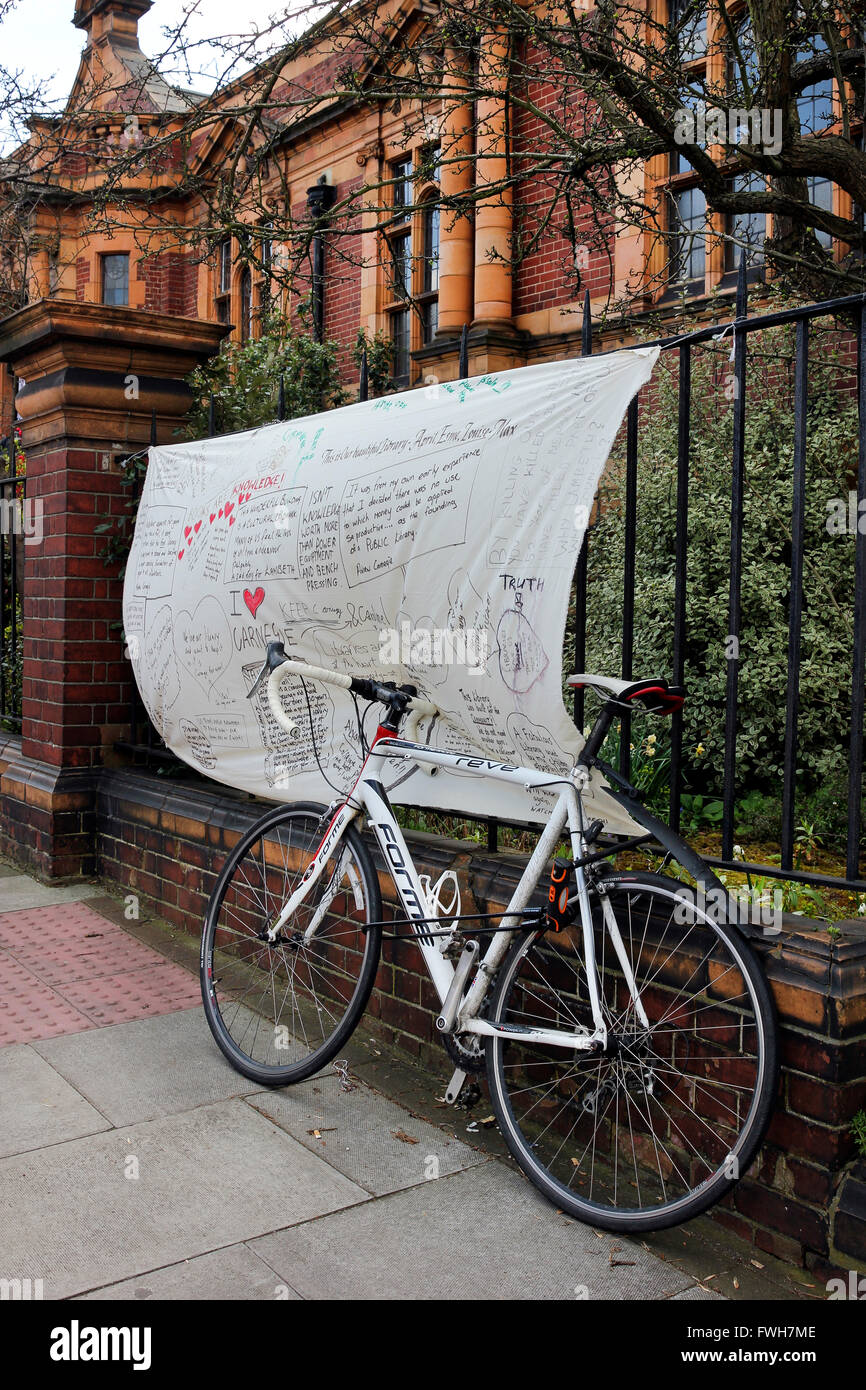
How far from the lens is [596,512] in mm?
6469

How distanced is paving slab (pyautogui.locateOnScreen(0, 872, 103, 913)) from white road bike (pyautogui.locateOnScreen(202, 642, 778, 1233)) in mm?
2381

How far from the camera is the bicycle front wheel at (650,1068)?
2613 millimetres

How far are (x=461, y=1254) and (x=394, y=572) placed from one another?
1.99 metres

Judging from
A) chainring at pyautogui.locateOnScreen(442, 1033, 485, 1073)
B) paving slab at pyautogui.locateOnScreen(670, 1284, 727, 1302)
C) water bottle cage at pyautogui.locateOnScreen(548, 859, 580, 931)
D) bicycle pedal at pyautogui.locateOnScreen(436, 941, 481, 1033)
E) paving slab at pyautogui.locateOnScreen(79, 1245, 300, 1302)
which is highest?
water bottle cage at pyautogui.locateOnScreen(548, 859, 580, 931)

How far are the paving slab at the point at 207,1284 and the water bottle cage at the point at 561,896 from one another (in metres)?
1.04

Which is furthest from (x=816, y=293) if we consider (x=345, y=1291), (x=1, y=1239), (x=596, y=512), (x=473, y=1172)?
(x=1, y=1239)

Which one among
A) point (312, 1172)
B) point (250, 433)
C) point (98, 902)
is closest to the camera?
point (312, 1172)

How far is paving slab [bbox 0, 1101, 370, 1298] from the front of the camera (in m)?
2.64

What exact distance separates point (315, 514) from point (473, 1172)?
87.6 inches

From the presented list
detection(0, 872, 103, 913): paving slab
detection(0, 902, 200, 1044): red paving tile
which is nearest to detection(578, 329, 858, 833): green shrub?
detection(0, 902, 200, 1044): red paving tile

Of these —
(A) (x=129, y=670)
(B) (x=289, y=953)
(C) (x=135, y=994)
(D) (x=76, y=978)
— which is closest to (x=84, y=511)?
(A) (x=129, y=670)

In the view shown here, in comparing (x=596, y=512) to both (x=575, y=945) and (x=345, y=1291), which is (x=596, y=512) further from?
Result: (x=345, y=1291)

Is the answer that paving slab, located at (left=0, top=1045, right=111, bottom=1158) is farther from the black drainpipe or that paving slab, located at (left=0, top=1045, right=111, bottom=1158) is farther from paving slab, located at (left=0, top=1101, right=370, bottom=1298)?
the black drainpipe

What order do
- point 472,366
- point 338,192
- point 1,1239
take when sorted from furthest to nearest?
point 338,192
point 472,366
point 1,1239
